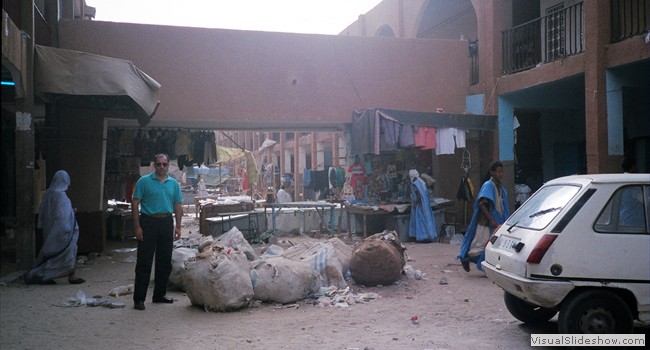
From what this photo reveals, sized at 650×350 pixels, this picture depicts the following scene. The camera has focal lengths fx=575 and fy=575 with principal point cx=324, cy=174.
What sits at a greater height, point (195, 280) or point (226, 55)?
point (226, 55)

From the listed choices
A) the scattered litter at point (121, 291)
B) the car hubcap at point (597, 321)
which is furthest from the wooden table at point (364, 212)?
the car hubcap at point (597, 321)

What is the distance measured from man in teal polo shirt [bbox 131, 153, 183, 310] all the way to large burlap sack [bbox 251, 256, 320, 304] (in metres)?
1.16

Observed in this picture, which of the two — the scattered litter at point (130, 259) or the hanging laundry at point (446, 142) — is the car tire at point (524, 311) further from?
the hanging laundry at point (446, 142)

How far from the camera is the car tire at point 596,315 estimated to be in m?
4.86

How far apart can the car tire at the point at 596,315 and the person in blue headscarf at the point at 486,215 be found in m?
3.76

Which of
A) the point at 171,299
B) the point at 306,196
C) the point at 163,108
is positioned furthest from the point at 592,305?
the point at 306,196

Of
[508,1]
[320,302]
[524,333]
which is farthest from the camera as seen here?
[508,1]

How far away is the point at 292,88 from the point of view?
49.3ft

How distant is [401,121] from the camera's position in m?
13.7

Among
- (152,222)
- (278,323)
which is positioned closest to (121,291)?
(152,222)

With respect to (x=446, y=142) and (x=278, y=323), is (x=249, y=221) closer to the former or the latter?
(x=446, y=142)

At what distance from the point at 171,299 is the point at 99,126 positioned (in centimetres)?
641

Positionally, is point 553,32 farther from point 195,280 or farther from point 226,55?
point 195,280

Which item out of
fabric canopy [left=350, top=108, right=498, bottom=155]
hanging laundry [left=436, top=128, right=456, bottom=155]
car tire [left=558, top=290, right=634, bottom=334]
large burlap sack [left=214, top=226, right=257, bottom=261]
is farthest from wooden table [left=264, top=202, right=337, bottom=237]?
car tire [left=558, top=290, right=634, bottom=334]
